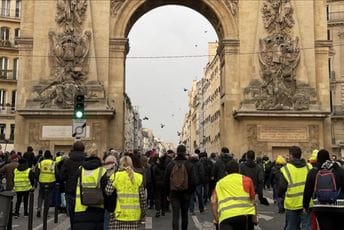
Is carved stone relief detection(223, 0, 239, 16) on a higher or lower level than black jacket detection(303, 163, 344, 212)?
higher

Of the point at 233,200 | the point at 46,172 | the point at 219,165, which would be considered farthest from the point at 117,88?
the point at 233,200

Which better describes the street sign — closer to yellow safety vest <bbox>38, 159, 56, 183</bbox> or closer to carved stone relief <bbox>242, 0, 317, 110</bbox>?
yellow safety vest <bbox>38, 159, 56, 183</bbox>

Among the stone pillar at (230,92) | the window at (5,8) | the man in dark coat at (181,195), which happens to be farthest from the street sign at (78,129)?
the window at (5,8)

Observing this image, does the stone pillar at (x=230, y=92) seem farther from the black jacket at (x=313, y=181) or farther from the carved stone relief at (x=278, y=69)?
the black jacket at (x=313, y=181)

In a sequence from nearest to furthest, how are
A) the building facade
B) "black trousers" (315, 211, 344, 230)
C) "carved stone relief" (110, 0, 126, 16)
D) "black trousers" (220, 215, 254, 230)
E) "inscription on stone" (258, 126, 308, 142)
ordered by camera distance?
"black trousers" (220, 215, 254, 230), "black trousers" (315, 211, 344, 230), "inscription on stone" (258, 126, 308, 142), "carved stone relief" (110, 0, 126, 16), the building facade

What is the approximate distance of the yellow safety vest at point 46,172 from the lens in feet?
51.9

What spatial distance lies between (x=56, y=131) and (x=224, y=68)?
10.7m

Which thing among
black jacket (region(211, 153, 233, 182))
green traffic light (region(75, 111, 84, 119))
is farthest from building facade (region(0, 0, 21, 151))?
black jacket (region(211, 153, 233, 182))

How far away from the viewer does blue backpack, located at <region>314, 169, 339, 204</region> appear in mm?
8183

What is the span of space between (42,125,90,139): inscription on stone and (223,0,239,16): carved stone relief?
36.5 ft

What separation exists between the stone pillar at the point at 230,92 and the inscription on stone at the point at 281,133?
1458mm

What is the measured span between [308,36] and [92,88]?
12976 mm

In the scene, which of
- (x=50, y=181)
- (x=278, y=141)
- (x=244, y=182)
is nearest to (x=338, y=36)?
(x=278, y=141)

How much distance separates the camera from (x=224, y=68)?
31.6 meters
